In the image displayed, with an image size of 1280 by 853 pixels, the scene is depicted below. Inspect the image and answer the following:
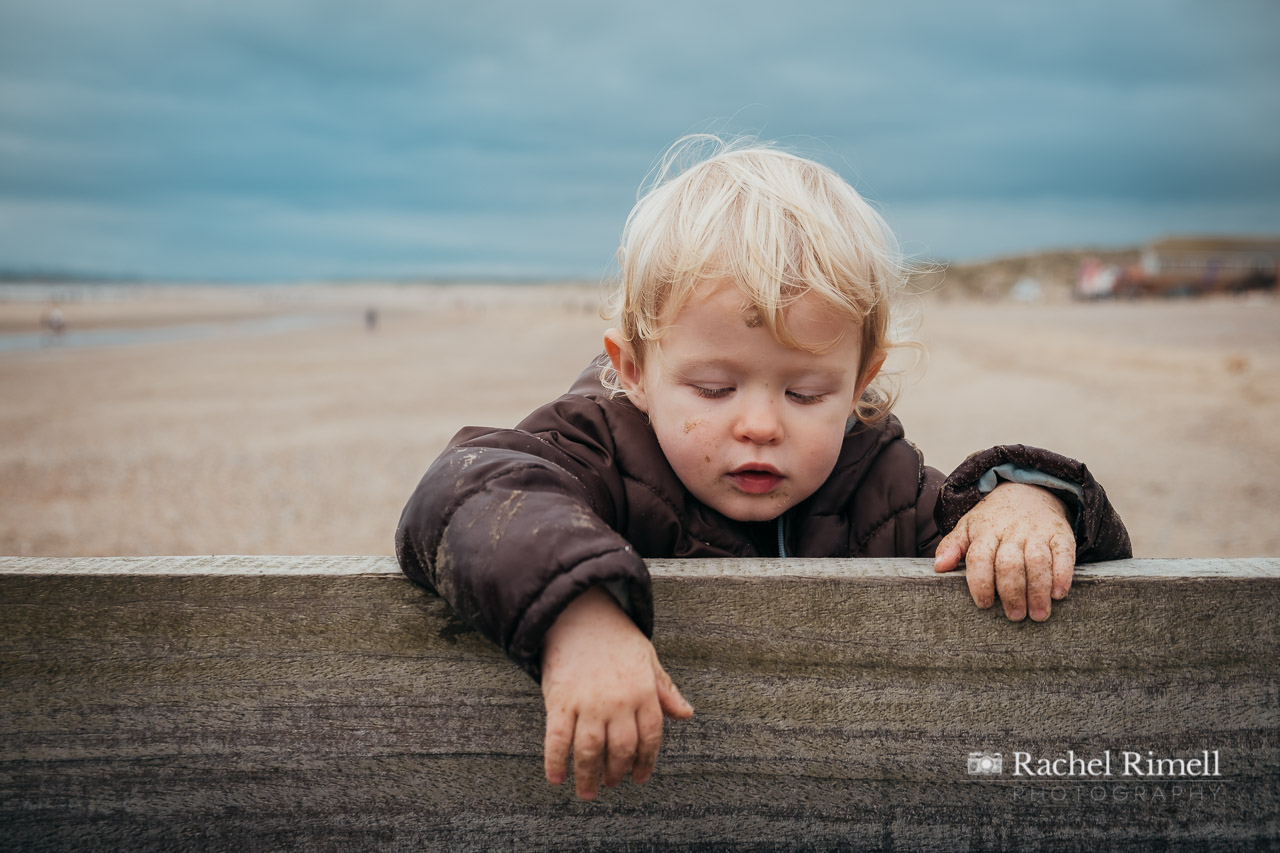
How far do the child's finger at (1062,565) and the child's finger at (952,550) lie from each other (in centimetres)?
11

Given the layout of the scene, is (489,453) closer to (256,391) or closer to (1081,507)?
(1081,507)

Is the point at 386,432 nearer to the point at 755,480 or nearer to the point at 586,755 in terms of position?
the point at 755,480

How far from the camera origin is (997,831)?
1.07 m

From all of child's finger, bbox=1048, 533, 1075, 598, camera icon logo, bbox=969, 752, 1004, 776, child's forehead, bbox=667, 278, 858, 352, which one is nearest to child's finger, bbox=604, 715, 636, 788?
camera icon logo, bbox=969, 752, 1004, 776

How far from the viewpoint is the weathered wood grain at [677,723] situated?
103cm

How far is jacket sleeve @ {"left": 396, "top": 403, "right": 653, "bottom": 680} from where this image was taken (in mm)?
991

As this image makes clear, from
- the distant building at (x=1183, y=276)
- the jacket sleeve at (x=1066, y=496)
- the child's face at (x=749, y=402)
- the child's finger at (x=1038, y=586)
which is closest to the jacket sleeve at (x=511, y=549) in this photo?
the child's face at (x=749, y=402)

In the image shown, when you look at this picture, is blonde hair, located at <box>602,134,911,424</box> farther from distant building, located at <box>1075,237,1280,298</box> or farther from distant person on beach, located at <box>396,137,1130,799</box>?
distant building, located at <box>1075,237,1280,298</box>

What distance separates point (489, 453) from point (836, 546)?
784mm

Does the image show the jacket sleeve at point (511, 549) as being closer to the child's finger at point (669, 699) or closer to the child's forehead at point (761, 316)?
the child's finger at point (669, 699)

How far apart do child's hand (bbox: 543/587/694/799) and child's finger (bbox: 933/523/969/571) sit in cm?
38

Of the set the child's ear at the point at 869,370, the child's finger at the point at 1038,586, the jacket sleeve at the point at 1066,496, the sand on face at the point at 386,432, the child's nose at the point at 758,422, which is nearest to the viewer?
the child's finger at the point at 1038,586

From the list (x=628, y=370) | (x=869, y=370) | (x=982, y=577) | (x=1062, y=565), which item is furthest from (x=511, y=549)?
(x=869, y=370)

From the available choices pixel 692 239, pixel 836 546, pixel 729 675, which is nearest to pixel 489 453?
pixel 729 675
